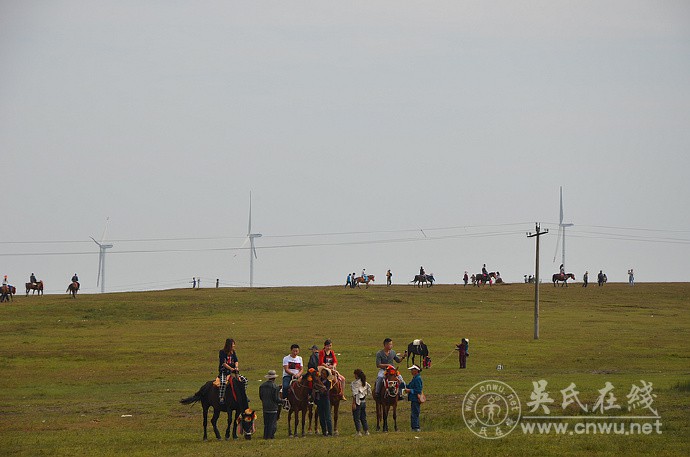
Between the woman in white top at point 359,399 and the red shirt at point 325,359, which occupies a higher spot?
the red shirt at point 325,359

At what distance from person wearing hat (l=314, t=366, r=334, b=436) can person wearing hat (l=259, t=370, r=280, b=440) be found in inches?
48.7

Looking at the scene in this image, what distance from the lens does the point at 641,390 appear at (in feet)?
122

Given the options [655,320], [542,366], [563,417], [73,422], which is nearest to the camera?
[563,417]

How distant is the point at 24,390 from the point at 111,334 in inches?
937

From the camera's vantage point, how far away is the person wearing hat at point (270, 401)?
29.6 metres

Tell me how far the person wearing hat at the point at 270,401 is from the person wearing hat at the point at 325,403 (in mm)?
1238

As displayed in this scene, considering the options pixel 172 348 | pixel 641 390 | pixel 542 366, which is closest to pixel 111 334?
pixel 172 348

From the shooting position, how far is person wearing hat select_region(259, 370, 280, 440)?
29.6 metres

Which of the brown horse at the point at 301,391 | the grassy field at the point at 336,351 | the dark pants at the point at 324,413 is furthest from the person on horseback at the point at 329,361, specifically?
the grassy field at the point at 336,351

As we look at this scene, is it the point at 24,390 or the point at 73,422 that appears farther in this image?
the point at 24,390

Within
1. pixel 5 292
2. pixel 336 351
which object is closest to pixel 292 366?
pixel 336 351

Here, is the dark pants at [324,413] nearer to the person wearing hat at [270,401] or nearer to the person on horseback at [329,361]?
the person on horseback at [329,361]

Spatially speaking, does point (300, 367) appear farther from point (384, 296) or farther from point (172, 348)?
point (384, 296)

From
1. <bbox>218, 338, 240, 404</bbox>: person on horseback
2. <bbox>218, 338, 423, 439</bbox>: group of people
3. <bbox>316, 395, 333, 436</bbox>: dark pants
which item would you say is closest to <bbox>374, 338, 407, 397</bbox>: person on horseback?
<bbox>218, 338, 423, 439</bbox>: group of people
